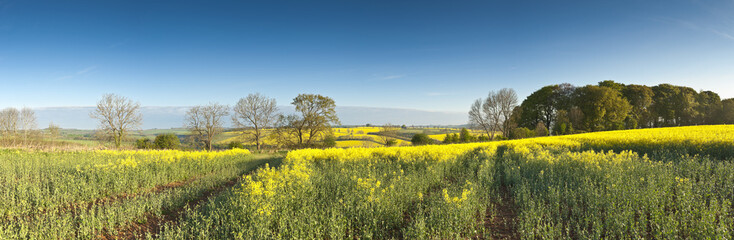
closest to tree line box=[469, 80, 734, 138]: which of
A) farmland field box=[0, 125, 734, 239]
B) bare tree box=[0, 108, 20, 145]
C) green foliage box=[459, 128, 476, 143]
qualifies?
green foliage box=[459, 128, 476, 143]

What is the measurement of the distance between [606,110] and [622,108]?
291 cm

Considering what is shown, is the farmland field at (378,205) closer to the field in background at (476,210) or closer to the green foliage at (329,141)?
the field in background at (476,210)

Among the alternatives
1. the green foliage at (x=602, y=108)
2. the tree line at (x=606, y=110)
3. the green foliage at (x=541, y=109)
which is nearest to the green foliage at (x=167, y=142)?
the tree line at (x=606, y=110)

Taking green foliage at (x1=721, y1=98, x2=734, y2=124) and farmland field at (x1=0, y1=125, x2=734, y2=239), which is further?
green foliage at (x1=721, y1=98, x2=734, y2=124)

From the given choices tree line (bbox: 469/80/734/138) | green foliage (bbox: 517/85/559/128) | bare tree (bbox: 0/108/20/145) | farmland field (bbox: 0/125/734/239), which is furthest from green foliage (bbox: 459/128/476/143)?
bare tree (bbox: 0/108/20/145)

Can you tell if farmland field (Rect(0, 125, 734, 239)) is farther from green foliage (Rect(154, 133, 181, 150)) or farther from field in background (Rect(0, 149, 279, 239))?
green foliage (Rect(154, 133, 181, 150))

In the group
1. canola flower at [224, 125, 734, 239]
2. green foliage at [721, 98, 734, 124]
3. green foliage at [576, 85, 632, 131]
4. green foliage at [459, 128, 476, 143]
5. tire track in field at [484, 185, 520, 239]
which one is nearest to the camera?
tire track in field at [484, 185, 520, 239]

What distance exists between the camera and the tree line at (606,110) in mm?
39000

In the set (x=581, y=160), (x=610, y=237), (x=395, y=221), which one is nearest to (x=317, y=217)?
(x=395, y=221)

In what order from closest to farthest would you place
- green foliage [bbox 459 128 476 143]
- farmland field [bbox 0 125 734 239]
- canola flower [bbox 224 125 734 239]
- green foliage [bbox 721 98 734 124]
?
1. farmland field [bbox 0 125 734 239]
2. canola flower [bbox 224 125 734 239]
3. green foliage [bbox 459 128 476 143]
4. green foliage [bbox 721 98 734 124]

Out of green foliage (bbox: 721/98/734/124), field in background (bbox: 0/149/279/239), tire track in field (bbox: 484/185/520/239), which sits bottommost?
tire track in field (bbox: 484/185/520/239)

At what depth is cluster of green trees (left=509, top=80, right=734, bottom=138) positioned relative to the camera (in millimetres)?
38844

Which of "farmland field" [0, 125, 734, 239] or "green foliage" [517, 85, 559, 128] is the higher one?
"green foliage" [517, 85, 559, 128]

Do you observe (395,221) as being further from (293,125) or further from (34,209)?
(293,125)
